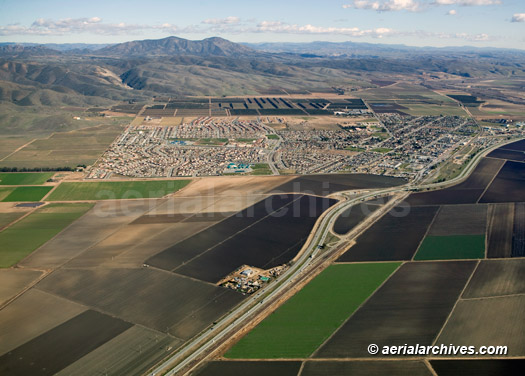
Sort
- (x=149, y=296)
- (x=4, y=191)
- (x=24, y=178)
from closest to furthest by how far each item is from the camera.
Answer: (x=149, y=296)
(x=4, y=191)
(x=24, y=178)

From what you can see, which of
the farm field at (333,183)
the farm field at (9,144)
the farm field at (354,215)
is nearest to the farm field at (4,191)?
the farm field at (9,144)

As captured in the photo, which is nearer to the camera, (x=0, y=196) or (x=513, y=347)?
(x=513, y=347)

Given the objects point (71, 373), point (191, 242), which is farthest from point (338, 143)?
point (71, 373)

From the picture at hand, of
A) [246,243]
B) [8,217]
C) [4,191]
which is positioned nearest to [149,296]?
[246,243]

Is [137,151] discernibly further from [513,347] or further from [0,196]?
[513,347]

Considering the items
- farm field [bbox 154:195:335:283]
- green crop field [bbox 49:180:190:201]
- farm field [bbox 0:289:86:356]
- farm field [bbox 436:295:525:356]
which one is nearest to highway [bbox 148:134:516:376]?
farm field [bbox 154:195:335:283]

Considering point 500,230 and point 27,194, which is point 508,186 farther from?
point 27,194

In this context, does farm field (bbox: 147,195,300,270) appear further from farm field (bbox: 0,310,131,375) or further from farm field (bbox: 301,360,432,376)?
farm field (bbox: 301,360,432,376)
